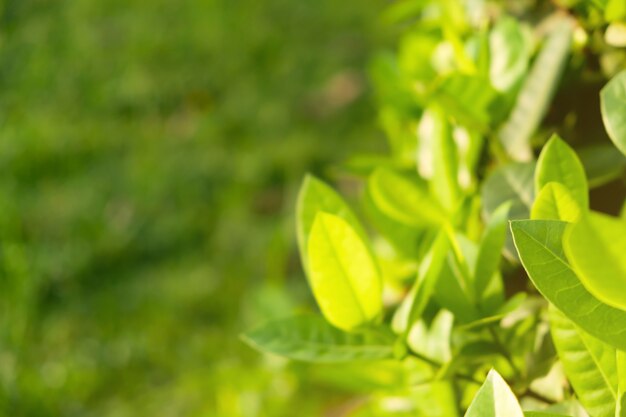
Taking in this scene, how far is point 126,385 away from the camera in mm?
1350

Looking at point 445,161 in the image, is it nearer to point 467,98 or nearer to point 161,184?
point 467,98

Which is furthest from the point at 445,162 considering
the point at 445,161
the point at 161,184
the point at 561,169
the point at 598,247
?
the point at 161,184

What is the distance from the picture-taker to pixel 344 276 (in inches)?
13.4

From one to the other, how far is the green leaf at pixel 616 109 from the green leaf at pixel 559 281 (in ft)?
0.23

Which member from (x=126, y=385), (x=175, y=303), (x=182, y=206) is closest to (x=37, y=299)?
(x=126, y=385)

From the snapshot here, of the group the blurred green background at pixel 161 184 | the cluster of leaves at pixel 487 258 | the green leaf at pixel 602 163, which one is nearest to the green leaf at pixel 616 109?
the cluster of leaves at pixel 487 258

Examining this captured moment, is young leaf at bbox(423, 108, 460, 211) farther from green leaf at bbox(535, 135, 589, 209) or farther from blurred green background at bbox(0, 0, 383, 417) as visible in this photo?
blurred green background at bbox(0, 0, 383, 417)

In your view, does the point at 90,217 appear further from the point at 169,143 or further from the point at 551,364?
the point at 551,364

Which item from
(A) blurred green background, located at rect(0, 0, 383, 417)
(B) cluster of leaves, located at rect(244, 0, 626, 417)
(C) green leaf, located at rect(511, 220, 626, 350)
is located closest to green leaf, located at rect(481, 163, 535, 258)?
(B) cluster of leaves, located at rect(244, 0, 626, 417)

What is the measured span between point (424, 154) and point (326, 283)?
0.20m

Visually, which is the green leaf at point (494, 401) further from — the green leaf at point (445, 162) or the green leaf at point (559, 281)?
the green leaf at point (445, 162)

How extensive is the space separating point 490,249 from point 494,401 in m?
0.11

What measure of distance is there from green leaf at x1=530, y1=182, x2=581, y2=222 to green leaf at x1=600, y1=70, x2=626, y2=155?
34mm

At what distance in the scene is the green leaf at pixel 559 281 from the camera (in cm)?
24
